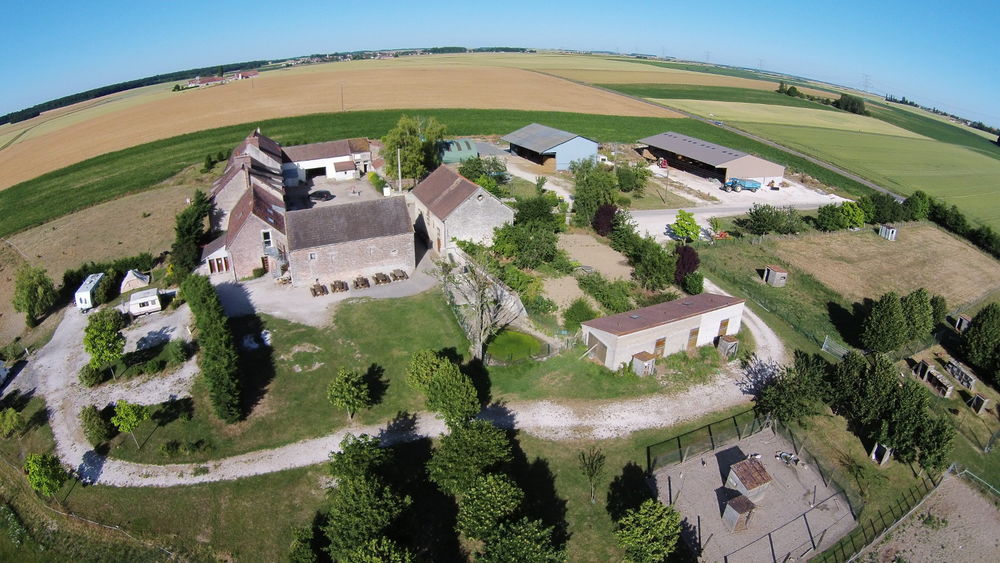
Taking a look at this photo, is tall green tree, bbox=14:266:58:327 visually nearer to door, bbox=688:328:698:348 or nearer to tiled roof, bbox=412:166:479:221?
tiled roof, bbox=412:166:479:221

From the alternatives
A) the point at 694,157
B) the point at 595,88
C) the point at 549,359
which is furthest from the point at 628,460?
the point at 595,88

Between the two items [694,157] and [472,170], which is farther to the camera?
[694,157]

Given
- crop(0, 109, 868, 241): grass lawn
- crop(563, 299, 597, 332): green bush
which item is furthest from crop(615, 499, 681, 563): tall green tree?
crop(0, 109, 868, 241): grass lawn

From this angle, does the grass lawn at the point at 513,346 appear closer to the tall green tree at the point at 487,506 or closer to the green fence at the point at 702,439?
the green fence at the point at 702,439

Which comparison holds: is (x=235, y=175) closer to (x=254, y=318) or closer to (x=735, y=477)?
(x=254, y=318)

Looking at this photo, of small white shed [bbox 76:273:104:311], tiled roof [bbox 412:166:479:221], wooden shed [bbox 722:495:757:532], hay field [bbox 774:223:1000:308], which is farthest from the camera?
hay field [bbox 774:223:1000:308]

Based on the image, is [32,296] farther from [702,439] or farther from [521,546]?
[702,439]

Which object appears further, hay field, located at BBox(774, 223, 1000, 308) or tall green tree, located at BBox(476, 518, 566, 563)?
hay field, located at BBox(774, 223, 1000, 308)

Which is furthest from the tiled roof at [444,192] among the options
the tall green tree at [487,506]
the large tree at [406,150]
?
the tall green tree at [487,506]
